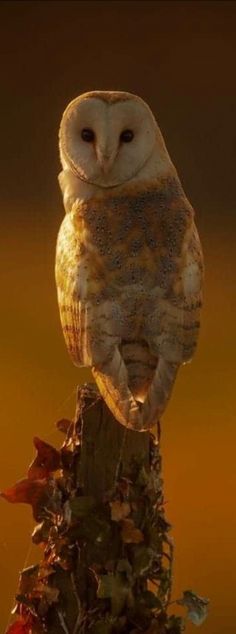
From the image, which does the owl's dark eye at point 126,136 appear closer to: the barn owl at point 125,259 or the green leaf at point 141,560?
the barn owl at point 125,259

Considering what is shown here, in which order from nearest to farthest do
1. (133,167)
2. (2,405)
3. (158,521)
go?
(158,521), (133,167), (2,405)

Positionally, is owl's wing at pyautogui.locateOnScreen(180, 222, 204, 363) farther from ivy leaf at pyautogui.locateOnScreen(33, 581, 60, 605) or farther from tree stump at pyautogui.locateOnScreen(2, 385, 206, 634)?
ivy leaf at pyautogui.locateOnScreen(33, 581, 60, 605)

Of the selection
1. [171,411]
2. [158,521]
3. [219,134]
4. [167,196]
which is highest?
[219,134]

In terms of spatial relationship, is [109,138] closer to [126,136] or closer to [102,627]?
[126,136]

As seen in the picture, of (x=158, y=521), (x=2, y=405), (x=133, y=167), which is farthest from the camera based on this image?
(x=2, y=405)

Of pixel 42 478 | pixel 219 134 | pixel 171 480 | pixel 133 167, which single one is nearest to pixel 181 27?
pixel 219 134

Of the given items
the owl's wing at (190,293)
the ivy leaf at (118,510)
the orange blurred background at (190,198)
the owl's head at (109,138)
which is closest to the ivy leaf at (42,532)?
the ivy leaf at (118,510)

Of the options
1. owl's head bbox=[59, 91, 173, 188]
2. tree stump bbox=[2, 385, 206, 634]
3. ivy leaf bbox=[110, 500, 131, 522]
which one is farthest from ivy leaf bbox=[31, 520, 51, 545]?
owl's head bbox=[59, 91, 173, 188]

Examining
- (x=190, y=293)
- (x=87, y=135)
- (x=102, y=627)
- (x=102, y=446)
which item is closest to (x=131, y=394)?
(x=102, y=446)

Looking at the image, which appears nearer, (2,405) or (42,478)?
(42,478)

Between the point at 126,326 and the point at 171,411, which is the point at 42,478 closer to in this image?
the point at 126,326
